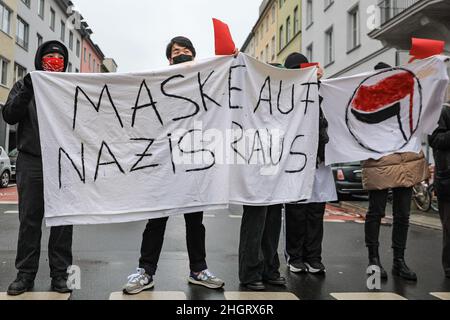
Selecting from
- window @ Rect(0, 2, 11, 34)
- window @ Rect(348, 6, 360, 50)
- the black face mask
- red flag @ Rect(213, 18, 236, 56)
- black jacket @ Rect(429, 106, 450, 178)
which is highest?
window @ Rect(0, 2, 11, 34)

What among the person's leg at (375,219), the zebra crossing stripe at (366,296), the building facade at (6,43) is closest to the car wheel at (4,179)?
the building facade at (6,43)

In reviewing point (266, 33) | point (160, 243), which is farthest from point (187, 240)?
point (266, 33)

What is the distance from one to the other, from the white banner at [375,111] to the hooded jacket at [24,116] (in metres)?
2.80

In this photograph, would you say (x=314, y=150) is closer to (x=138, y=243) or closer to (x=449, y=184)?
(x=449, y=184)

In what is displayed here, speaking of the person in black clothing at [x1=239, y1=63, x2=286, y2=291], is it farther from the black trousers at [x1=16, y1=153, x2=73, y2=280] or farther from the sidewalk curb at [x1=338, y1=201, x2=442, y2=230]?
the sidewalk curb at [x1=338, y1=201, x2=442, y2=230]

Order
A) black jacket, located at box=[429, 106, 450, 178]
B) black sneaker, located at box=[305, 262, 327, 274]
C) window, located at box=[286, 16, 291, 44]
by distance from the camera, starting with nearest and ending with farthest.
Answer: black jacket, located at box=[429, 106, 450, 178]
black sneaker, located at box=[305, 262, 327, 274]
window, located at box=[286, 16, 291, 44]

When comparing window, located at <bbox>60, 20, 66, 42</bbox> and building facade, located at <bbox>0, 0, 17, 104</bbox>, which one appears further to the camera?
window, located at <bbox>60, 20, 66, 42</bbox>

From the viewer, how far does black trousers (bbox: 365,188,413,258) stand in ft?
14.5

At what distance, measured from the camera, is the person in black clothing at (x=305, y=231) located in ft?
14.7

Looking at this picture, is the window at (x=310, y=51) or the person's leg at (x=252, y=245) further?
the window at (x=310, y=51)

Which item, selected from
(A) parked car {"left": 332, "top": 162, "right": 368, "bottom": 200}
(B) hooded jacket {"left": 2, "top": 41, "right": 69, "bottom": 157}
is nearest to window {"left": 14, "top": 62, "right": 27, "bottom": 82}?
(A) parked car {"left": 332, "top": 162, "right": 368, "bottom": 200}

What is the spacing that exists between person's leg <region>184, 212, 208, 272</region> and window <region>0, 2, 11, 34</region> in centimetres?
2515

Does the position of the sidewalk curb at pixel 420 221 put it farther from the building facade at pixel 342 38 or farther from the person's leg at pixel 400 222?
the building facade at pixel 342 38
